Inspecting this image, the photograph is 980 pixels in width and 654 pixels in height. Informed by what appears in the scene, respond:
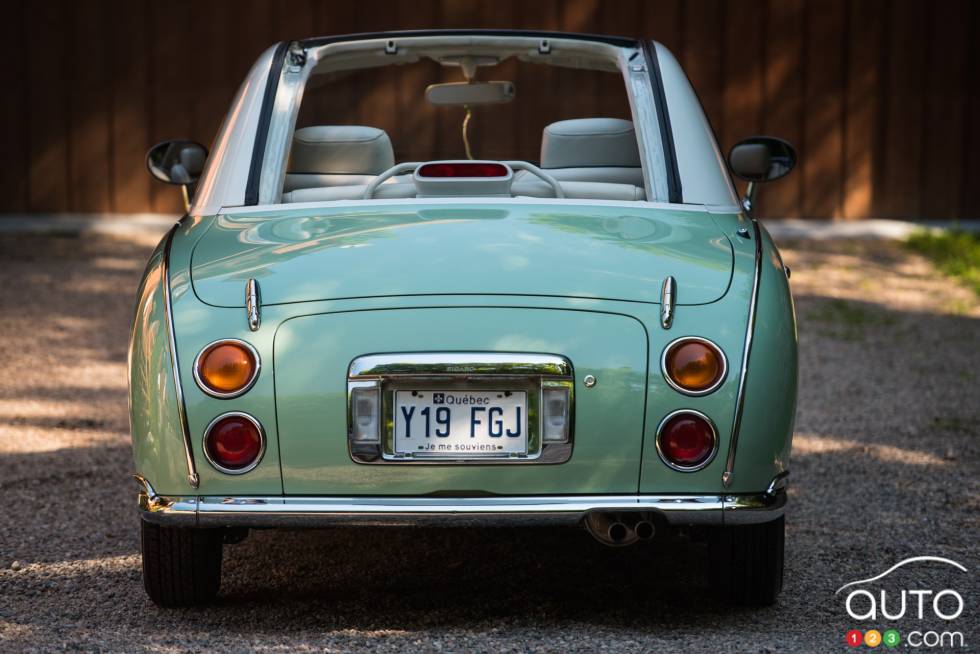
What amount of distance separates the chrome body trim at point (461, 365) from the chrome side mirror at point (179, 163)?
59.4 inches

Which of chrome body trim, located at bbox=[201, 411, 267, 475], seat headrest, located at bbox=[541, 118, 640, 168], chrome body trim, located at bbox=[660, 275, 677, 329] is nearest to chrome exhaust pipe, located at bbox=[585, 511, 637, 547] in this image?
chrome body trim, located at bbox=[660, 275, 677, 329]

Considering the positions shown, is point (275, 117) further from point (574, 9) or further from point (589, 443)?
point (574, 9)

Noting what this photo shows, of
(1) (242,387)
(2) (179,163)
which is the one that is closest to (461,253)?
(1) (242,387)

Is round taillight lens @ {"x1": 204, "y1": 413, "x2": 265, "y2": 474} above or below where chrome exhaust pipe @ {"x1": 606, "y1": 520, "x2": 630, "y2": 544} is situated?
above

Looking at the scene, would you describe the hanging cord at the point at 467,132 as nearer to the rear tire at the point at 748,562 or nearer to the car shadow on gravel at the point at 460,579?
A: the car shadow on gravel at the point at 460,579

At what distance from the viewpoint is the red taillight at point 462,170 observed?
3652 mm

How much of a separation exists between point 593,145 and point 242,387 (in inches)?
59.1

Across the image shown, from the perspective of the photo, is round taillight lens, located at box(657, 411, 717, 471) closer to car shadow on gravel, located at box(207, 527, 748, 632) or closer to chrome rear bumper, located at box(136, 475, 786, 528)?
chrome rear bumper, located at box(136, 475, 786, 528)

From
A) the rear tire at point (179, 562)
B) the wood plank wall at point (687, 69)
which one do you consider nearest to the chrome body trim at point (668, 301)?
the rear tire at point (179, 562)

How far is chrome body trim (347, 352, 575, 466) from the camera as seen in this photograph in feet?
9.68

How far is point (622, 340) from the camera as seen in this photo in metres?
2.99

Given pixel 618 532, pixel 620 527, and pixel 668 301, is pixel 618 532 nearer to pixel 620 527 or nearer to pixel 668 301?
pixel 620 527

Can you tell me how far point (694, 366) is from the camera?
298cm

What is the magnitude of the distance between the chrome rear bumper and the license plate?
11cm
